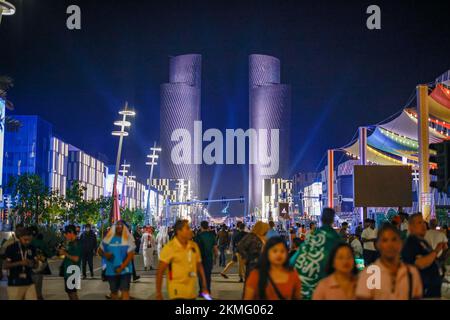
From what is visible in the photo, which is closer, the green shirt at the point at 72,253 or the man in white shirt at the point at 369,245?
A: the green shirt at the point at 72,253

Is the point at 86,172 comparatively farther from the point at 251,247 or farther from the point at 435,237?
the point at 435,237

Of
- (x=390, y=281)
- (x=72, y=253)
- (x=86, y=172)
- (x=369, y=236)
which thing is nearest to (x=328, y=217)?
(x=390, y=281)

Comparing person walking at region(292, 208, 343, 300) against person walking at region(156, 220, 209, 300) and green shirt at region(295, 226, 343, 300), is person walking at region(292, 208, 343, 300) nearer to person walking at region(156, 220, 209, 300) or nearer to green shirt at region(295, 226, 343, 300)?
green shirt at region(295, 226, 343, 300)

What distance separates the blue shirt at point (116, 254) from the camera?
36.7 feet

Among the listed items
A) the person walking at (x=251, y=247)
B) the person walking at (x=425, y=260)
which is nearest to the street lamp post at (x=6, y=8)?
the person walking at (x=251, y=247)

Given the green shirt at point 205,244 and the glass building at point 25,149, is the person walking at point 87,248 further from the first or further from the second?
the glass building at point 25,149

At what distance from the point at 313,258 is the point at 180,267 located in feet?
5.16

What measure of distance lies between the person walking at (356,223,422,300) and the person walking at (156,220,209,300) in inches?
93.4

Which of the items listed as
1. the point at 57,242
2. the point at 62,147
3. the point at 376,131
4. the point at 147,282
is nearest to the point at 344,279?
the point at 147,282

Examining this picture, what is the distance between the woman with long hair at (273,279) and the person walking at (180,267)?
1.65 m

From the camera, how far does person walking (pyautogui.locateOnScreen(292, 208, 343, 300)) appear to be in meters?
8.21

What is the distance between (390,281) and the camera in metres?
6.09

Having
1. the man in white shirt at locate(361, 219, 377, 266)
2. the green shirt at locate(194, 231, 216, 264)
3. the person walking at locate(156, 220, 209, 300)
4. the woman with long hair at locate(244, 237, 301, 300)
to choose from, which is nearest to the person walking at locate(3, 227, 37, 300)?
the person walking at locate(156, 220, 209, 300)

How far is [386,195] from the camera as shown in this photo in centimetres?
2144
